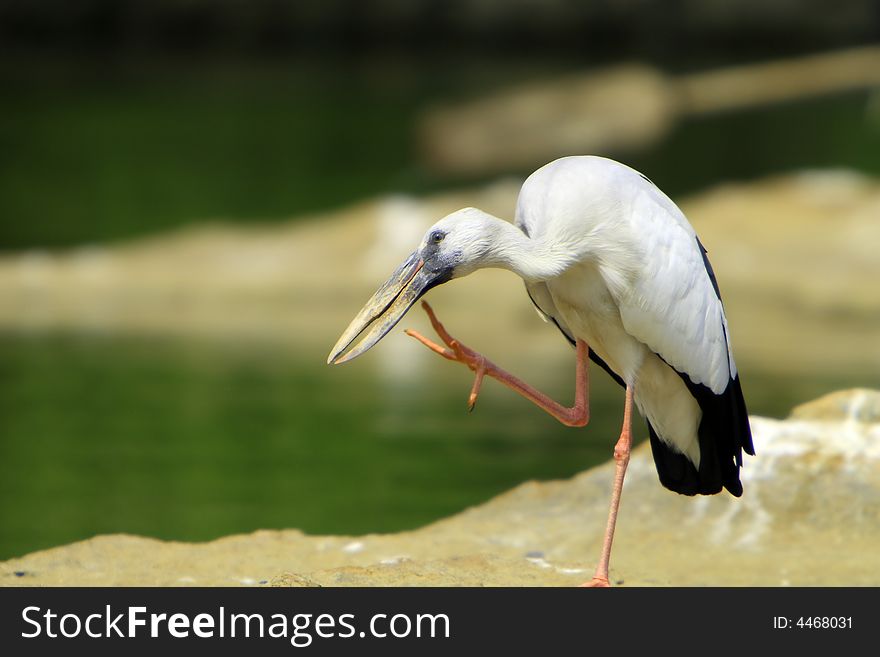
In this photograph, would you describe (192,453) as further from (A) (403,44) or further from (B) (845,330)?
(A) (403,44)

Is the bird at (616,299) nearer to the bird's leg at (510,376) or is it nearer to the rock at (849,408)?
the bird's leg at (510,376)

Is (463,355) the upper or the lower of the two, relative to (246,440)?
lower

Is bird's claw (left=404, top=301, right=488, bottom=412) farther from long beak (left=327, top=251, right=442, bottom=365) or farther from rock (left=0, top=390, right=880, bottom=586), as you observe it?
rock (left=0, top=390, right=880, bottom=586)

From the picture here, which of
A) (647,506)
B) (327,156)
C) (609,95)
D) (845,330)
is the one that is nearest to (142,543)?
(647,506)

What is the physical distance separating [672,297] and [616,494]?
578 mm

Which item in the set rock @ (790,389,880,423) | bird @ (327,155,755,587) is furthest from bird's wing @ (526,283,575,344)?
rock @ (790,389,880,423)

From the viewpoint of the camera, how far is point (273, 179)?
1574 cm

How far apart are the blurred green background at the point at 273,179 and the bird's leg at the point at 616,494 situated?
2.06 meters

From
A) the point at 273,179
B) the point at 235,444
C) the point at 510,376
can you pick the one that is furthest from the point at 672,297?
the point at 273,179

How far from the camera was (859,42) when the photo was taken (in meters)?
20.7

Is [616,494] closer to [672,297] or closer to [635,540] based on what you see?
[672,297]

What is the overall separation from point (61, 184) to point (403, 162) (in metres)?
3.40

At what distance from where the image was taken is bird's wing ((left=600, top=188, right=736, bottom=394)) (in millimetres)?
4395

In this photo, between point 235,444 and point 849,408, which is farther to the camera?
point 235,444
